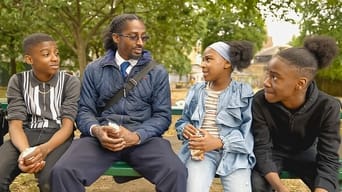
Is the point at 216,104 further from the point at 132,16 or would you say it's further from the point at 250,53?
the point at 132,16

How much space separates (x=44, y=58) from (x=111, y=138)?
837 mm

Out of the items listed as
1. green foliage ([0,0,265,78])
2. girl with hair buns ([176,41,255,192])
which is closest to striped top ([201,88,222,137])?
girl with hair buns ([176,41,255,192])

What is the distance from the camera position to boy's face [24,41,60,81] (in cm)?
324

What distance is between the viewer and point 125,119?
127 inches

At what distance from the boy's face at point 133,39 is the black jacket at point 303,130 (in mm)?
928

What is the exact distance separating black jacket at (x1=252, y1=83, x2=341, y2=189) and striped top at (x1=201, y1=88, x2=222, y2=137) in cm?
27

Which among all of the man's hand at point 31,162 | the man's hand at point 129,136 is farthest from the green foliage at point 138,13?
the man's hand at point 31,162

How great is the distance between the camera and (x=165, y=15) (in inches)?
518

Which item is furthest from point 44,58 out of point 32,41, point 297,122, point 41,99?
point 297,122

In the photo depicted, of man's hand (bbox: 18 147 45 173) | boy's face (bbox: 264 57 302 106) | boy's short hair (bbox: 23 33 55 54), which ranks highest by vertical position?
boy's short hair (bbox: 23 33 55 54)

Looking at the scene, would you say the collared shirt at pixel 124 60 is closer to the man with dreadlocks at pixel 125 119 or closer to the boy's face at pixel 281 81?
the man with dreadlocks at pixel 125 119

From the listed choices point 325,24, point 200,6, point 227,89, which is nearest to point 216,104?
point 227,89

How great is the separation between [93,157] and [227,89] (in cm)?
107

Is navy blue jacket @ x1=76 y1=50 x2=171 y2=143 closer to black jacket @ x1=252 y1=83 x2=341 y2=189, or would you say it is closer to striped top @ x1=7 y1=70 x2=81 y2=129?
striped top @ x1=7 y1=70 x2=81 y2=129
